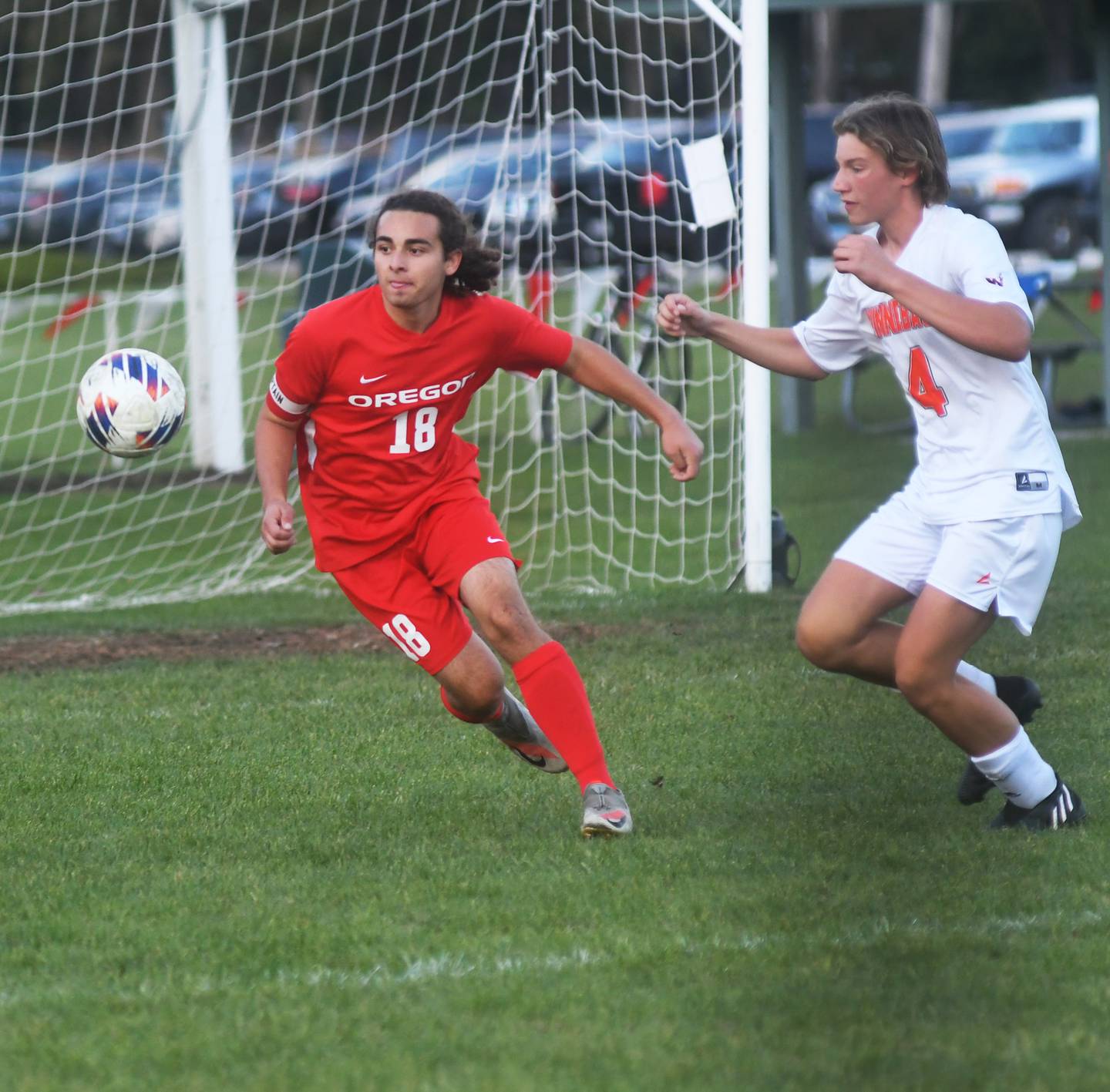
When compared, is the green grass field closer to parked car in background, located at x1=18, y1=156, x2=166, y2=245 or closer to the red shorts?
the red shorts

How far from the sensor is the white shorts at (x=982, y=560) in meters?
4.36

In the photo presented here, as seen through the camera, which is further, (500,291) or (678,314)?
(500,291)

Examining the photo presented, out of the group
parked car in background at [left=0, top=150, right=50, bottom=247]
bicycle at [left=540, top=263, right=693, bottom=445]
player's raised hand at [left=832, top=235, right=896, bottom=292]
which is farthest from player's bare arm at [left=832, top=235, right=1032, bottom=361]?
parked car in background at [left=0, top=150, right=50, bottom=247]

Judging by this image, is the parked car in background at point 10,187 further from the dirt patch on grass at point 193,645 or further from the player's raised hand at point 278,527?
the player's raised hand at point 278,527

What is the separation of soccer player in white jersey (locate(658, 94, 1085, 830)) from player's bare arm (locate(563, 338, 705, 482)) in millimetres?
470

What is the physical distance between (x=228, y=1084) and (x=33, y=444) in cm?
1137

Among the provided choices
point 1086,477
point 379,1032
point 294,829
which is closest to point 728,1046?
point 379,1032

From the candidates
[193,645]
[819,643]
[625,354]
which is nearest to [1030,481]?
[819,643]

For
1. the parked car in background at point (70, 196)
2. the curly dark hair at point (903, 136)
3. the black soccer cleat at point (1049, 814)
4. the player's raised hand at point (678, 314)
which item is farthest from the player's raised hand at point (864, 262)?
the parked car in background at point (70, 196)

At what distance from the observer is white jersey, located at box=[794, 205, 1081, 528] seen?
4363mm

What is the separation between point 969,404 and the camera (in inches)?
175

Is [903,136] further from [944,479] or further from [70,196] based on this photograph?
[70,196]

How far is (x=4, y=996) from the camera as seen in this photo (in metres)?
3.57

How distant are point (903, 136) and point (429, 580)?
5.44 ft
